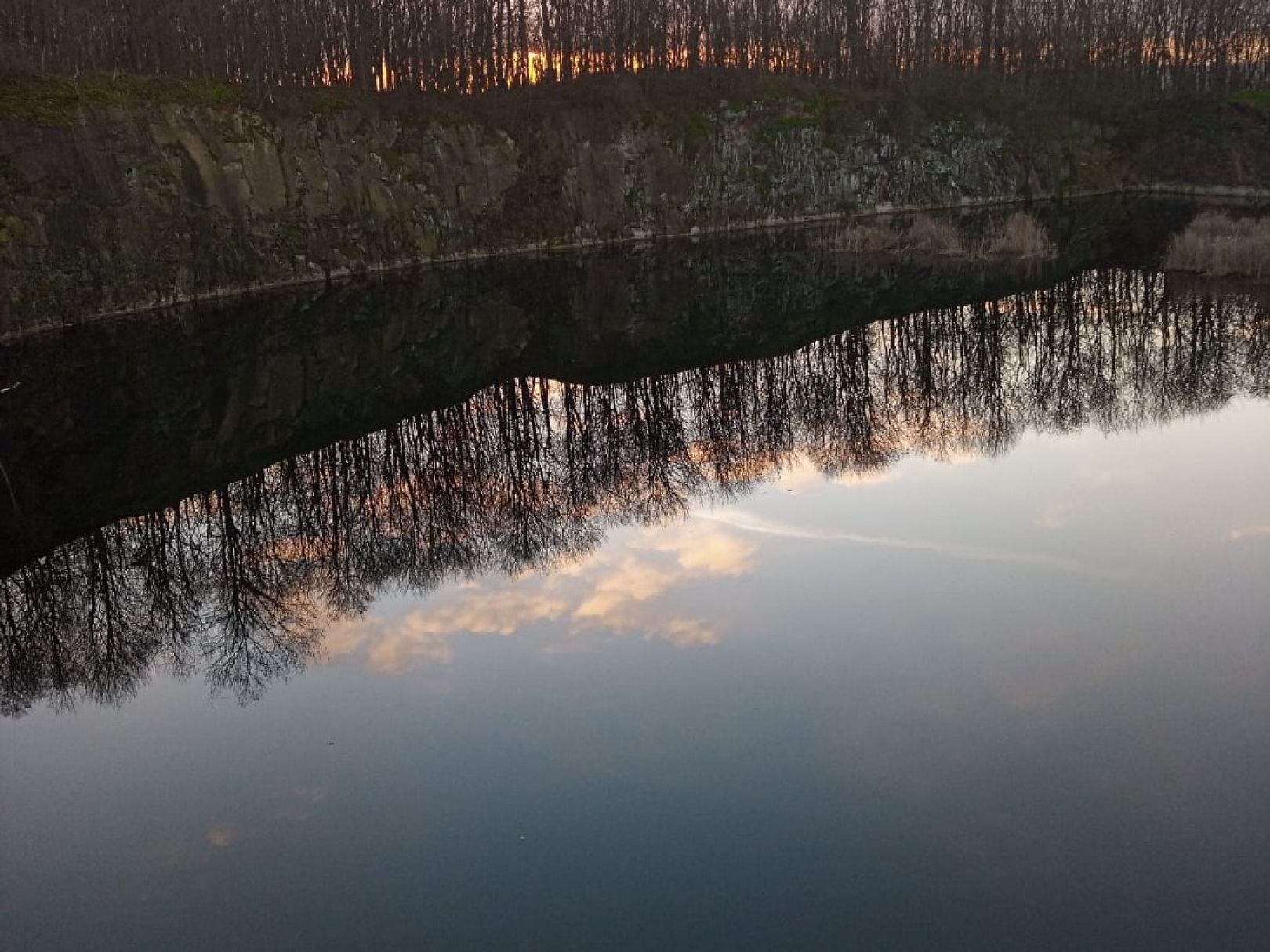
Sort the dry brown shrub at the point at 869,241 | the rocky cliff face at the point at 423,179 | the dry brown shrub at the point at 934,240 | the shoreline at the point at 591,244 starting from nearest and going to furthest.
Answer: the rocky cliff face at the point at 423,179 → the shoreline at the point at 591,244 → the dry brown shrub at the point at 934,240 → the dry brown shrub at the point at 869,241

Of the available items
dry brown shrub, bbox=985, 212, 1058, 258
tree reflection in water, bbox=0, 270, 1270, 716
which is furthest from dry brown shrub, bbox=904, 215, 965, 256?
tree reflection in water, bbox=0, 270, 1270, 716

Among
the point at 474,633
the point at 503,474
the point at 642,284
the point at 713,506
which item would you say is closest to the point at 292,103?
the point at 642,284

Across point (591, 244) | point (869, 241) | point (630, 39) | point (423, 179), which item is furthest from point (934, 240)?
point (630, 39)

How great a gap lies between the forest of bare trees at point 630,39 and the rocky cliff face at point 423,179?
16.8ft

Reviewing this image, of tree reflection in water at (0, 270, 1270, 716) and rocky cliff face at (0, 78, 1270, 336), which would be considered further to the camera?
rocky cliff face at (0, 78, 1270, 336)

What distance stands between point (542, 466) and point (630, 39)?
54.0 meters

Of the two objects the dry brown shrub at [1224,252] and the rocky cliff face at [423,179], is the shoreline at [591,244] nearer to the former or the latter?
the rocky cliff face at [423,179]

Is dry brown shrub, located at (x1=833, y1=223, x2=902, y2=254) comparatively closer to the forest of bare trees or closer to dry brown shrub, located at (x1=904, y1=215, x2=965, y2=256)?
dry brown shrub, located at (x1=904, y1=215, x2=965, y2=256)

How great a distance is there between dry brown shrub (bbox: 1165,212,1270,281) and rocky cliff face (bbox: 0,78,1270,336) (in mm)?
26940

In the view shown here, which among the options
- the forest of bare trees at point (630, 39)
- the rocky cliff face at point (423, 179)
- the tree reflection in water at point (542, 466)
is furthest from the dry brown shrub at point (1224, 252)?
the forest of bare trees at point (630, 39)

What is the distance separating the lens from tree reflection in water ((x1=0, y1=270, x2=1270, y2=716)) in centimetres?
1598

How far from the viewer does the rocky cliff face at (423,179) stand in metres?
39.8

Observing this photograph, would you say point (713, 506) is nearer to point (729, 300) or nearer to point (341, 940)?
point (341, 940)

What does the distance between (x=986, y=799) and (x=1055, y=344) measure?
22.0 m
